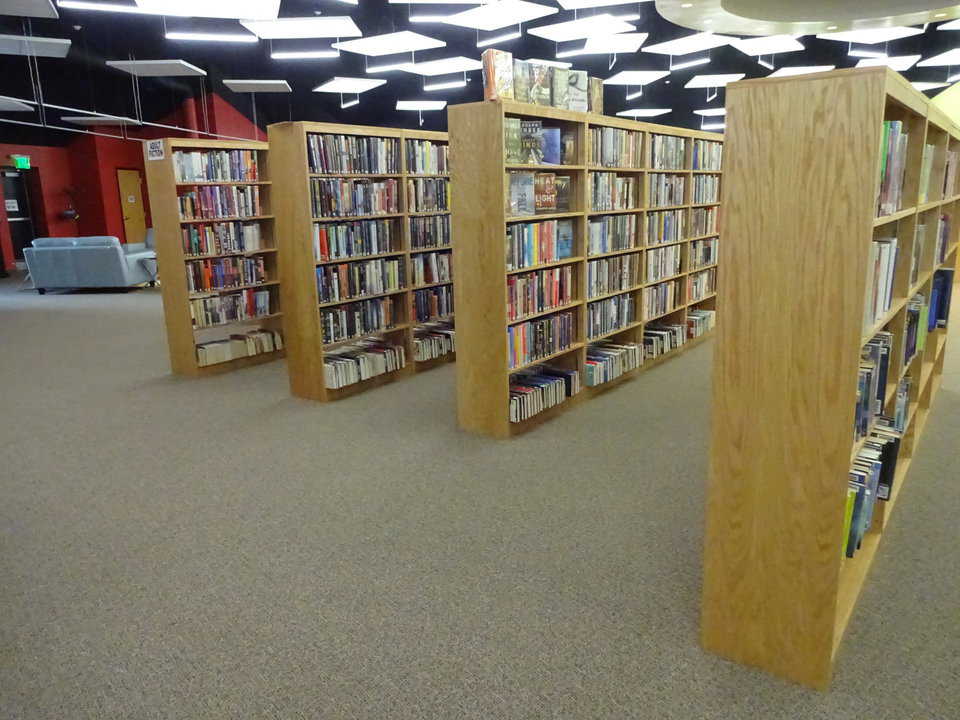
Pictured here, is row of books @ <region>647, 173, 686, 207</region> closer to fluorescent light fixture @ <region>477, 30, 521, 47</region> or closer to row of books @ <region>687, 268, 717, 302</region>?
row of books @ <region>687, 268, 717, 302</region>

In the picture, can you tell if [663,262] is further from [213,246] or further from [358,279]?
[213,246]

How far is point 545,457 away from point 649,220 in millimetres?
2720

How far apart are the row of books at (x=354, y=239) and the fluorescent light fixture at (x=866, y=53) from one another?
28.0ft

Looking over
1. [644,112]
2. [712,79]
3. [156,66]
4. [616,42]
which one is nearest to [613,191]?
[616,42]

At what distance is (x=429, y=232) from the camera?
630 cm

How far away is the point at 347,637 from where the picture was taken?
8.51 ft

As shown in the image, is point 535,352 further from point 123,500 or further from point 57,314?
point 57,314

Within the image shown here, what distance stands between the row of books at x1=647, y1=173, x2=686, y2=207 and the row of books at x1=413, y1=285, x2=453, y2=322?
77.1 inches

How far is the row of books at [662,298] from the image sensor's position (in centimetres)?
622

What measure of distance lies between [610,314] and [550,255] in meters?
1.03

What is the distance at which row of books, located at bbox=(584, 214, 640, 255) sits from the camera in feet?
17.2

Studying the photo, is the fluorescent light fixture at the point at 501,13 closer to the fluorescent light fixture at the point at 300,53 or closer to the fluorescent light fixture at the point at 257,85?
the fluorescent light fixture at the point at 300,53

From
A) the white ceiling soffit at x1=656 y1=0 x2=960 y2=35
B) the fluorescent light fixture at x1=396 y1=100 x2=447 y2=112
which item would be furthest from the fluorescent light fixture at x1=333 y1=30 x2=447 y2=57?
the fluorescent light fixture at x1=396 y1=100 x2=447 y2=112

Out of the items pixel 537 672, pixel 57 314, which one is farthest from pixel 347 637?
pixel 57 314
